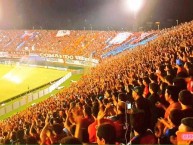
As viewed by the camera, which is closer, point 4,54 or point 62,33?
point 4,54

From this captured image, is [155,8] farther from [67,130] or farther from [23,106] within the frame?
[67,130]

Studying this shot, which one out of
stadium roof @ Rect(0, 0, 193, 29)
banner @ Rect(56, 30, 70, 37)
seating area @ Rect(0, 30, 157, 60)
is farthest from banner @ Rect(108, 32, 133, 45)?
banner @ Rect(56, 30, 70, 37)

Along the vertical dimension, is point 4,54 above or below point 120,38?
below

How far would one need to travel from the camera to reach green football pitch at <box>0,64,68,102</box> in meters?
38.8

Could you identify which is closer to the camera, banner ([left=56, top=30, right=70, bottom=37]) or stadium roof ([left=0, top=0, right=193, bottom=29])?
stadium roof ([left=0, top=0, right=193, bottom=29])

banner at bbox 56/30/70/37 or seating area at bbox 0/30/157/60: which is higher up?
banner at bbox 56/30/70/37

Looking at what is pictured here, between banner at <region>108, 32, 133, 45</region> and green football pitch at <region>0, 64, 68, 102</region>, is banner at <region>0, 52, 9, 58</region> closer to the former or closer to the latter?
green football pitch at <region>0, 64, 68, 102</region>

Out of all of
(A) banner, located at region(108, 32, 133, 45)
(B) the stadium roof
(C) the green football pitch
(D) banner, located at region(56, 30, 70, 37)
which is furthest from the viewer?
(D) banner, located at region(56, 30, 70, 37)

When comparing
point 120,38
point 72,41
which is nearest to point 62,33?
point 72,41

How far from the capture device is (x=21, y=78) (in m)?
46.1

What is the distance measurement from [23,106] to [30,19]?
70.1 metres

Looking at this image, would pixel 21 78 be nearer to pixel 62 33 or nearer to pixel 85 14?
pixel 62 33

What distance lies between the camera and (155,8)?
7088 centimetres

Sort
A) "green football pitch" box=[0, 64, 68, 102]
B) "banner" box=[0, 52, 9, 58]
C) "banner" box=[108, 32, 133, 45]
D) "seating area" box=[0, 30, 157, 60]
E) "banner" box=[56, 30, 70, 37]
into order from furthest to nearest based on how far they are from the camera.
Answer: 1. "banner" box=[56, 30, 70, 37]
2. "banner" box=[0, 52, 9, 58]
3. "banner" box=[108, 32, 133, 45]
4. "seating area" box=[0, 30, 157, 60]
5. "green football pitch" box=[0, 64, 68, 102]
